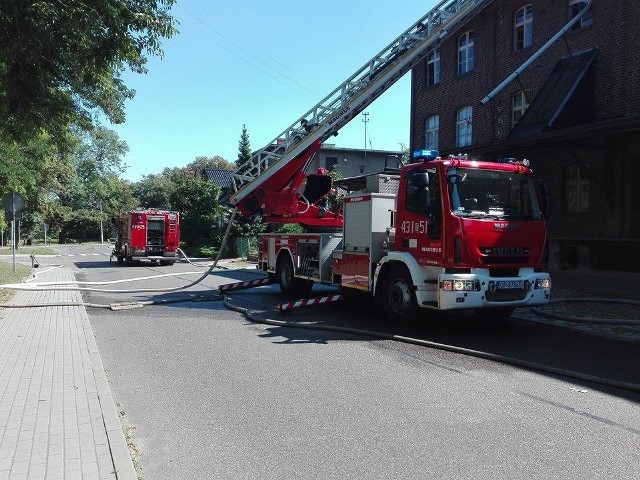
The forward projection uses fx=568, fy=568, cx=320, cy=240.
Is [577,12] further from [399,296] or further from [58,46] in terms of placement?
[58,46]

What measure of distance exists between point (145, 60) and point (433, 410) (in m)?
7.93

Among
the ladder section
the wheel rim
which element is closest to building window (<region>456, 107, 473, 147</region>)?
the ladder section

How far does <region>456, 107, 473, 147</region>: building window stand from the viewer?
22.1m

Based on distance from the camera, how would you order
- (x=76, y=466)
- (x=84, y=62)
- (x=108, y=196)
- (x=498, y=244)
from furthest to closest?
(x=108, y=196), (x=498, y=244), (x=84, y=62), (x=76, y=466)

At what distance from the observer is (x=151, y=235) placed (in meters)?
28.9

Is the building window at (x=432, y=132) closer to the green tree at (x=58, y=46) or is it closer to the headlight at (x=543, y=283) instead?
the headlight at (x=543, y=283)

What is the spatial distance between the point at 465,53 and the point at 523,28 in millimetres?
2956

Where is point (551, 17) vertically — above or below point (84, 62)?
above

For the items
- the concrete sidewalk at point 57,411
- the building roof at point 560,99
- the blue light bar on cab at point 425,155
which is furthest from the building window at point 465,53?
the concrete sidewalk at point 57,411

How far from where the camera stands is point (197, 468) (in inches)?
163

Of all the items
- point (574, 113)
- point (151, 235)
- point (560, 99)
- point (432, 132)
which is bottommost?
point (151, 235)

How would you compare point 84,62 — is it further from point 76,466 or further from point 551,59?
point 551,59

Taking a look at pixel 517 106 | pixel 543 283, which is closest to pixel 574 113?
pixel 517 106

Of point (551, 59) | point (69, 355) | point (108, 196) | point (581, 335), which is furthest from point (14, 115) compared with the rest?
point (108, 196)
